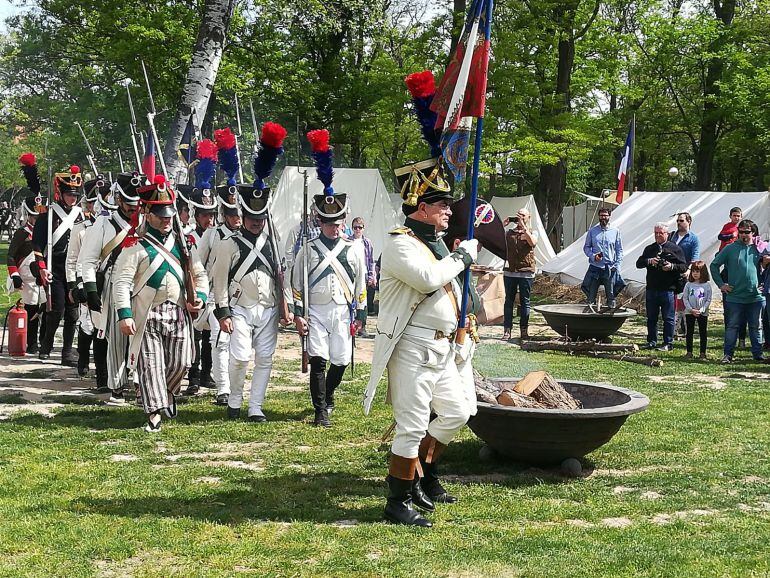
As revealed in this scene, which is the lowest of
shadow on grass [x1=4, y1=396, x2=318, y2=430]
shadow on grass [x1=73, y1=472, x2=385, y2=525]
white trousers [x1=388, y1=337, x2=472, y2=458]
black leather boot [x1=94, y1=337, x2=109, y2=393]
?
shadow on grass [x1=73, y1=472, x2=385, y2=525]

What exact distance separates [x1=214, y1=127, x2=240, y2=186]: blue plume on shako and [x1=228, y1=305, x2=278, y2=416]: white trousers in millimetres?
1810

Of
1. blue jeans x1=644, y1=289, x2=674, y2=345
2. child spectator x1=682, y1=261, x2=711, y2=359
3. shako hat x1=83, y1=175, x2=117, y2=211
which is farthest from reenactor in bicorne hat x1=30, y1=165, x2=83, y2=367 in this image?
child spectator x1=682, y1=261, x2=711, y2=359

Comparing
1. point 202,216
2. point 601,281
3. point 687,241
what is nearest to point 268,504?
point 202,216

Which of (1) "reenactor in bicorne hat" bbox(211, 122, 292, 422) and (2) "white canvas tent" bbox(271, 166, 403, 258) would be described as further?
(2) "white canvas tent" bbox(271, 166, 403, 258)

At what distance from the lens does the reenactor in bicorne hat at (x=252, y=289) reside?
8469 mm

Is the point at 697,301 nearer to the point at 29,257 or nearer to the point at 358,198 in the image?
the point at 29,257

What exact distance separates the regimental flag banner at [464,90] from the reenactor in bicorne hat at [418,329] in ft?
0.46

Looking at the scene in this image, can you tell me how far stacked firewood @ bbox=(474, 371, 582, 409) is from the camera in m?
→ 6.56

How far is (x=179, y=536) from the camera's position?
5.04 metres

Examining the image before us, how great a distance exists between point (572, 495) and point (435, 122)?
2.59 metres

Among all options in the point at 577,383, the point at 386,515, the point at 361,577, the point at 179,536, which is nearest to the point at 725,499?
the point at 577,383

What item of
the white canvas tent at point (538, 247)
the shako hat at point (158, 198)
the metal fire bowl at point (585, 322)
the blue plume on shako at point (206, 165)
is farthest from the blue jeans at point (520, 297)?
the white canvas tent at point (538, 247)

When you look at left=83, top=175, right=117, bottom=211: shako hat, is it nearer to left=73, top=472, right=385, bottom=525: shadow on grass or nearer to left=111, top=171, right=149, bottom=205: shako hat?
left=111, top=171, right=149, bottom=205: shako hat

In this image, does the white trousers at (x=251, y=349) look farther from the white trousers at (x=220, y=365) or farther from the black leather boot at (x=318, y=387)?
the white trousers at (x=220, y=365)
